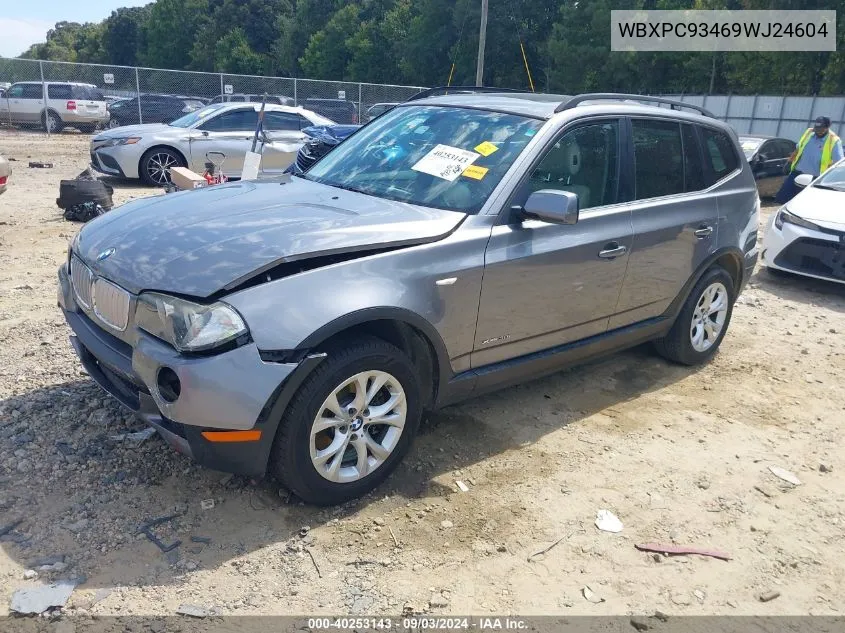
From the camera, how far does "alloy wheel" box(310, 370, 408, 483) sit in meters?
3.07

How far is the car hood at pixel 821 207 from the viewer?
7535 mm

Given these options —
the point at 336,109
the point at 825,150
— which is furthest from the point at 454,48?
the point at 825,150

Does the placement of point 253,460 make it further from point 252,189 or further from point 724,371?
point 724,371

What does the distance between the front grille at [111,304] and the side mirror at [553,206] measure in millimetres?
1968

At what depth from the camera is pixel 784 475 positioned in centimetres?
391

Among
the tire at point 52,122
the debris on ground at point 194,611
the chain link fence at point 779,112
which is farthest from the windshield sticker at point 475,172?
the chain link fence at point 779,112

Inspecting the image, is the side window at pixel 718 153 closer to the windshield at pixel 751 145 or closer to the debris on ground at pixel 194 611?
the debris on ground at pixel 194 611

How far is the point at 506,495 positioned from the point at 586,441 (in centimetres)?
83

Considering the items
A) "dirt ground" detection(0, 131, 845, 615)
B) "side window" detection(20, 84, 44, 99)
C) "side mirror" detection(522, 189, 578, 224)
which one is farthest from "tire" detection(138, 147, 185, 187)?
"side window" detection(20, 84, 44, 99)

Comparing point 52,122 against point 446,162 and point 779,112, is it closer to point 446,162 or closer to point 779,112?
point 446,162

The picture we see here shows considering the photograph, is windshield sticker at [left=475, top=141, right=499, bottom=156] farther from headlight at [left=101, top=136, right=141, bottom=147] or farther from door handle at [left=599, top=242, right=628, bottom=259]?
headlight at [left=101, top=136, right=141, bottom=147]

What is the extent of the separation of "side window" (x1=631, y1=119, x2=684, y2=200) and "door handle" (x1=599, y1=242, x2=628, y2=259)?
1.34ft

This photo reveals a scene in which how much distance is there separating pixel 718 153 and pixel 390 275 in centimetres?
317

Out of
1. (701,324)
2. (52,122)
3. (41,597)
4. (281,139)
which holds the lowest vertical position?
(41,597)
